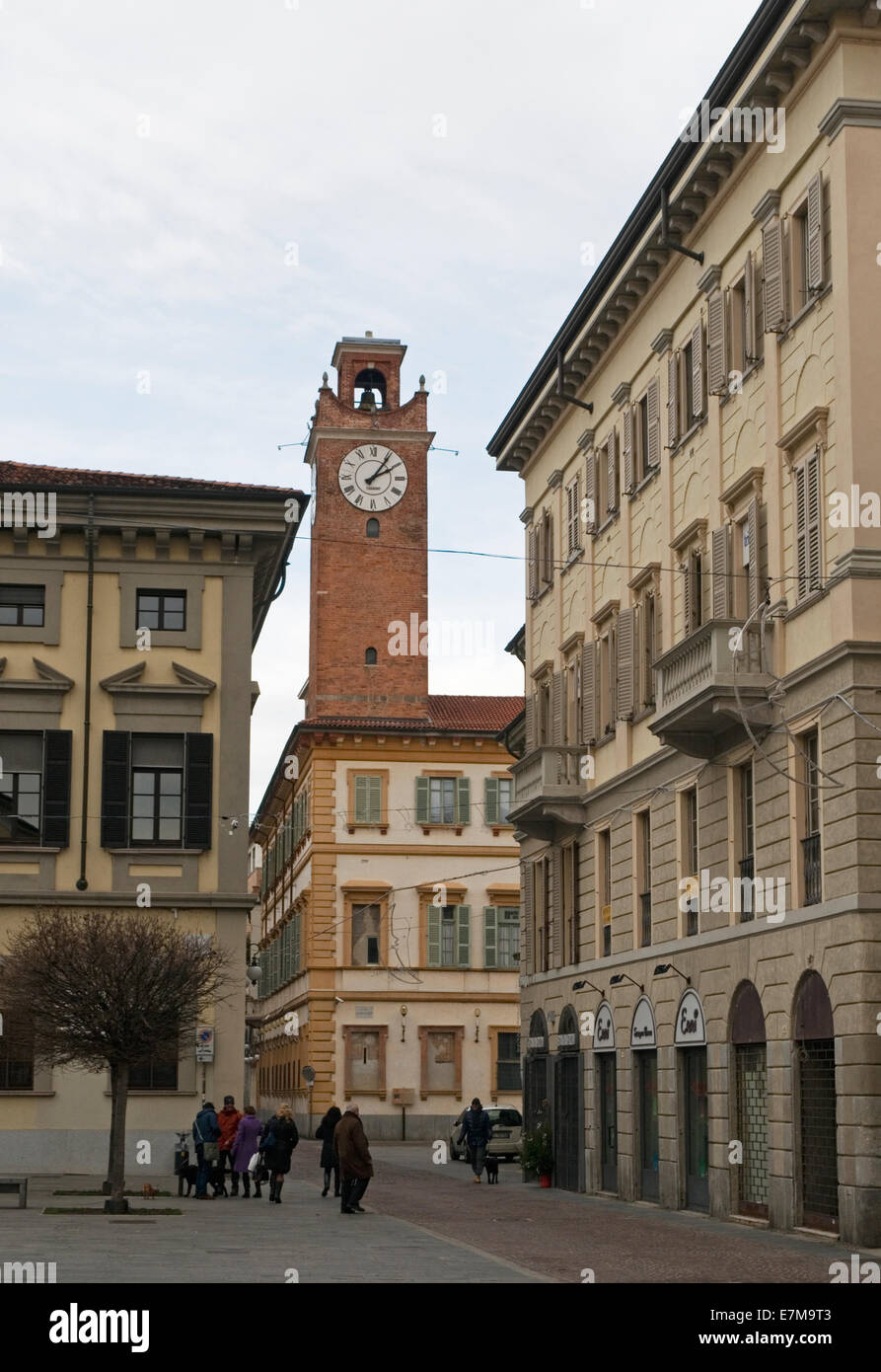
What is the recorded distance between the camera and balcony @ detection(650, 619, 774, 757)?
25672 millimetres

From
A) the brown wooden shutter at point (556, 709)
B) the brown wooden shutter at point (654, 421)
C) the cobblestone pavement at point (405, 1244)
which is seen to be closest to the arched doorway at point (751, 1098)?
the cobblestone pavement at point (405, 1244)

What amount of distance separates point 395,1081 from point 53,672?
34648mm

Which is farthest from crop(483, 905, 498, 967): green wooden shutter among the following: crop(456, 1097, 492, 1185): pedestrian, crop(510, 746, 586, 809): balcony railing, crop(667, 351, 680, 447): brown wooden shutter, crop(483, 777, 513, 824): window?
crop(667, 351, 680, 447): brown wooden shutter

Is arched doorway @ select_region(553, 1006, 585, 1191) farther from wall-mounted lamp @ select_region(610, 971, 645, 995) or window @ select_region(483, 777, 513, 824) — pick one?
window @ select_region(483, 777, 513, 824)

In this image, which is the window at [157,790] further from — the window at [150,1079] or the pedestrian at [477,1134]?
the pedestrian at [477,1134]

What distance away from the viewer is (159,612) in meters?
35.6

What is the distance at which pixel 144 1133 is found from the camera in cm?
3375

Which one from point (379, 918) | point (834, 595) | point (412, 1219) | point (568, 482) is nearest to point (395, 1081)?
point (379, 918)

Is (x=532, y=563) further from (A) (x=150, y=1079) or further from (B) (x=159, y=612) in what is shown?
(A) (x=150, y=1079)

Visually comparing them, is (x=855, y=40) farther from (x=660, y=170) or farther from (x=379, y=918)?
(x=379, y=918)

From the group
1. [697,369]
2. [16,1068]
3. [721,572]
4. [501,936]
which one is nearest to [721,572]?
[721,572]

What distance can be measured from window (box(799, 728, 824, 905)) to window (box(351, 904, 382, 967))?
1745 inches

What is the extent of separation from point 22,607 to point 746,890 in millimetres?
14984

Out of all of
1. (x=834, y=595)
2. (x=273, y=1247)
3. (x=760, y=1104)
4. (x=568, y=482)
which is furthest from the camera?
(x=568, y=482)
